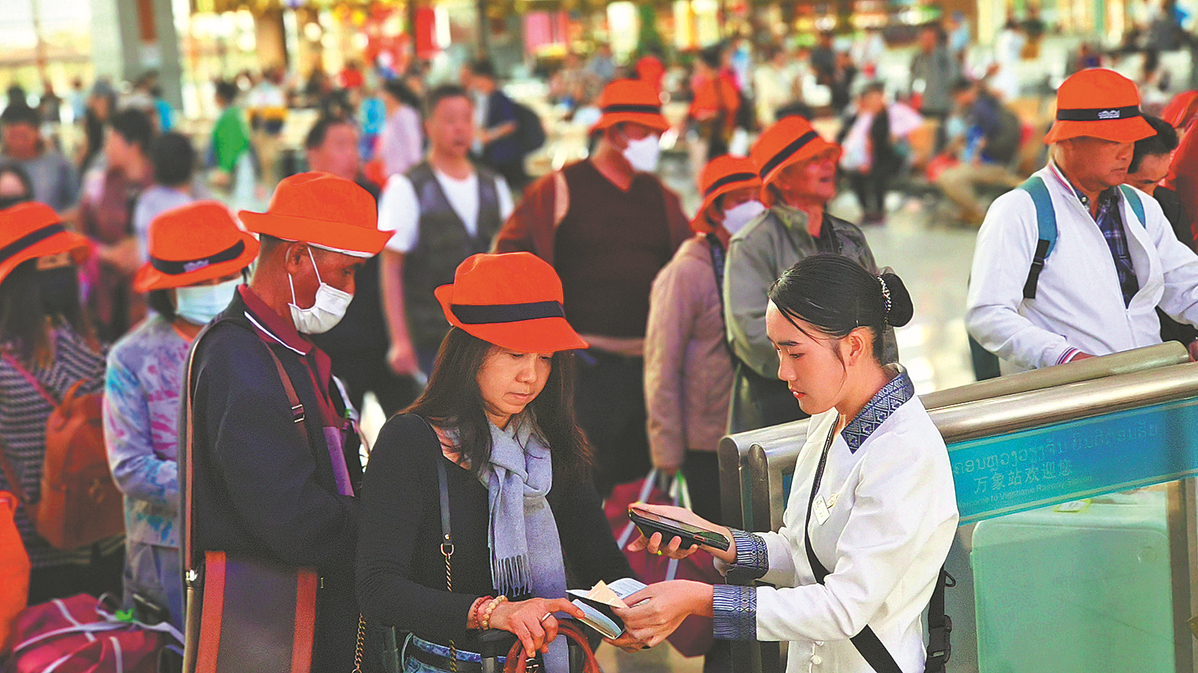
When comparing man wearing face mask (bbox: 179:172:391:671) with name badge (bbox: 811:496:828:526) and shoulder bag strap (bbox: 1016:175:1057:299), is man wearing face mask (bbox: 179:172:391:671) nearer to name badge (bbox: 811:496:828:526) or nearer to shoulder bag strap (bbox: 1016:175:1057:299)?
name badge (bbox: 811:496:828:526)

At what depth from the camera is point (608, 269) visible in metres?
4.63

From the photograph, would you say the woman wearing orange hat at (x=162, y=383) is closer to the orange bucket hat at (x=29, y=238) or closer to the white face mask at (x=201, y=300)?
the white face mask at (x=201, y=300)

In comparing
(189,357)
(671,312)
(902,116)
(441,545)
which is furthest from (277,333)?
(902,116)

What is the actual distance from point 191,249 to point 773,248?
1.65m

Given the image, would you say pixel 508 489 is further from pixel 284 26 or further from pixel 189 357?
pixel 284 26

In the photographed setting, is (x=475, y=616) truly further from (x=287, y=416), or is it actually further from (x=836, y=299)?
(x=836, y=299)

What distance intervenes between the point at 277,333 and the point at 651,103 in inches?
97.0

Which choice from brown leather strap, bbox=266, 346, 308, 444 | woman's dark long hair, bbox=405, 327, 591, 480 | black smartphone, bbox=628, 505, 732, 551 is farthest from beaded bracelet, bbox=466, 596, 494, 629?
brown leather strap, bbox=266, 346, 308, 444

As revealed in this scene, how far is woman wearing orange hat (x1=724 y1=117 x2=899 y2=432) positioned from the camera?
3.68 m

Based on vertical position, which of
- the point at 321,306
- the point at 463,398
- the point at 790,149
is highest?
the point at 790,149

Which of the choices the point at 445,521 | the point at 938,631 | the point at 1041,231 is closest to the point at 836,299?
the point at 938,631

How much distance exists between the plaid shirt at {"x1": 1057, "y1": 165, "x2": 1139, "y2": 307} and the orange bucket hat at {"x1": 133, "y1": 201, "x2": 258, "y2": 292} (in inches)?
91.9

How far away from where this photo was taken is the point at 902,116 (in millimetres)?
14289

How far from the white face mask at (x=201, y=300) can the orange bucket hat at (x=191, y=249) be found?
0.06 meters
